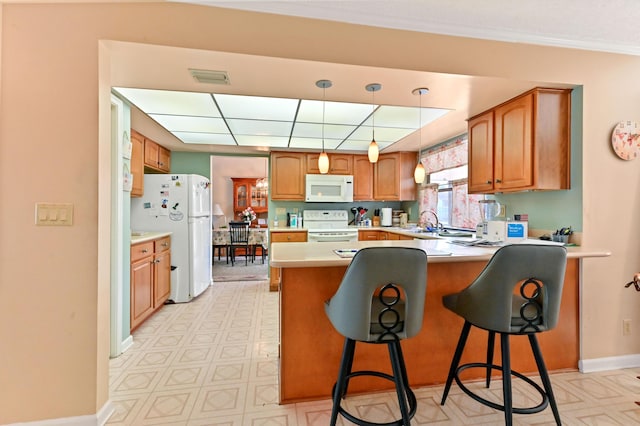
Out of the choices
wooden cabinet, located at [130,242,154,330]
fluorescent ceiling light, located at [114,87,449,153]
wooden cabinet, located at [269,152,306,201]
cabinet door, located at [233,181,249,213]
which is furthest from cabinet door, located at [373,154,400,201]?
cabinet door, located at [233,181,249,213]

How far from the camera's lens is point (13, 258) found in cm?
148

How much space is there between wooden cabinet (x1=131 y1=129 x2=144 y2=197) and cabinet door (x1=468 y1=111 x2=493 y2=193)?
3551 mm

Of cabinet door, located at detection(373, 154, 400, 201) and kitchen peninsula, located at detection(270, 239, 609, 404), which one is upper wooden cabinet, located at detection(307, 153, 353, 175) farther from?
kitchen peninsula, located at detection(270, 239, 609, 404)

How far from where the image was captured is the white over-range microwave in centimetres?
453

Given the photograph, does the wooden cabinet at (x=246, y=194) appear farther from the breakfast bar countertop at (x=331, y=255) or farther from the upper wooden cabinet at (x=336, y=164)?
the breakfast bar countertop at (x=331, y=255)

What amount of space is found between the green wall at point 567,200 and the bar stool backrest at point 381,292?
1633 mm

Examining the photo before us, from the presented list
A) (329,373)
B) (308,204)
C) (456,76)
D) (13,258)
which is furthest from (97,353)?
(308,204)

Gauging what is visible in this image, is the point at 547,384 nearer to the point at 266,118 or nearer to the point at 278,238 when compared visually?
the point at 266,118

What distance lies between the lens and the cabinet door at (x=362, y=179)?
4.74m

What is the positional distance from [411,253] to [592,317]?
71.9 inches

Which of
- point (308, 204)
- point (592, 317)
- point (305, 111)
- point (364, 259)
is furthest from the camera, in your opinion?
point (308, 204)

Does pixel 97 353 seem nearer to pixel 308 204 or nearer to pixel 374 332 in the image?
pixel 374 332

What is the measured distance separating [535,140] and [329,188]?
282 cm

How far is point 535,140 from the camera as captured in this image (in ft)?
7.11
